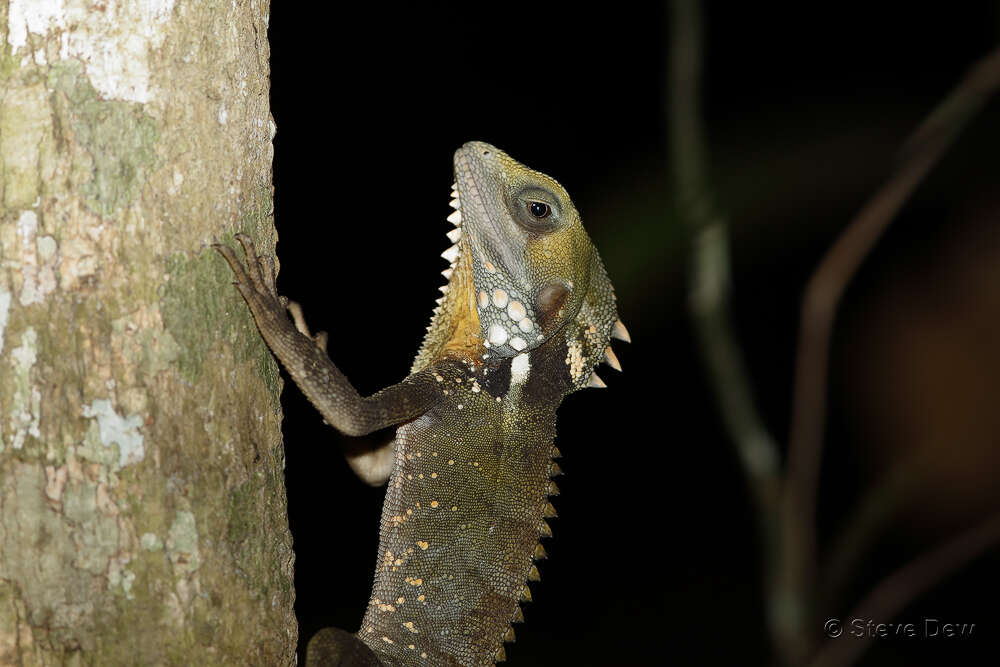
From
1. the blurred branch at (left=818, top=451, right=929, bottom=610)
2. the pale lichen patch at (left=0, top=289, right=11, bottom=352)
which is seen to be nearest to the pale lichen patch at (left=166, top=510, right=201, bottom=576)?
the pale lichen patch at (left=0, top=289, right=11, bottom=352)

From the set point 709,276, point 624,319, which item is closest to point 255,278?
point 709,276

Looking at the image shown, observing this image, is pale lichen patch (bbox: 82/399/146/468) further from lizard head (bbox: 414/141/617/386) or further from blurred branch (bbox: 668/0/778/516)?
blurred branch (bbox: 668/0/778/516)

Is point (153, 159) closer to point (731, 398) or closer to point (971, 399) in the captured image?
point (731, 398)

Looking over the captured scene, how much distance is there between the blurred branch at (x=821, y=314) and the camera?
233 centimetres

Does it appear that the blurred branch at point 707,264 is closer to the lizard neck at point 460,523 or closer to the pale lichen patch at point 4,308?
the lizard neck at point 460,523

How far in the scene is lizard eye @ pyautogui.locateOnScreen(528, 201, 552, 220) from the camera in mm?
3264

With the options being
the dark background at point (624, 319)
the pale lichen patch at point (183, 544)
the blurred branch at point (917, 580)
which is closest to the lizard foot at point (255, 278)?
the pale lichen patch at point (183, 544)

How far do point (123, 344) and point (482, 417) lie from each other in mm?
1500

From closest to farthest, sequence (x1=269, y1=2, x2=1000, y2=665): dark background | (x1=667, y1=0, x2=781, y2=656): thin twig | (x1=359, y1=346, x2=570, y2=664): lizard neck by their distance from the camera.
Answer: (x1=667, y1=0, x2=781, y2=656): thin twig, (x1=359, y1=346, x2=570, y2=664): lizard neck, (x1=269, y1=2, x2=1000, y2=665): dark background

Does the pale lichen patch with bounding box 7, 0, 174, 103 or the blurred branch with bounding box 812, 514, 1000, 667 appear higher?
the pale lichen patch with bounding box 7, 0, 174, 103

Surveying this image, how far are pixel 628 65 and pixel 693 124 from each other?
14.3ft

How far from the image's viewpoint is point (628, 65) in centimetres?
693

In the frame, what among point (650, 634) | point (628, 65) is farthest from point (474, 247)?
point (628, 65)

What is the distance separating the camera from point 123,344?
193 centimetres
